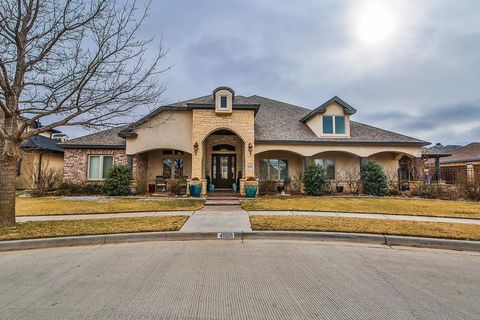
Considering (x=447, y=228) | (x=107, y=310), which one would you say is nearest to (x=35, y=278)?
(x=107, y=310)

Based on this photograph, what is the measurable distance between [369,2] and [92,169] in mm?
18161

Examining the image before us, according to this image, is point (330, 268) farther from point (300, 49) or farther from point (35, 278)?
point (300, 49)

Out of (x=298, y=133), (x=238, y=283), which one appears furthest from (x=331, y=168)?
(x=238, y=283)

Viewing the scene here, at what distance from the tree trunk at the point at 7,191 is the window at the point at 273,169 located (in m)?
13.6

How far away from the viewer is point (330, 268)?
4375 millimetres

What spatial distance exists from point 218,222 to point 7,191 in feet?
19.6

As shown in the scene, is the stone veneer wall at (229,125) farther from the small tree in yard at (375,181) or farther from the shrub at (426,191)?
the shrub at (426,191)

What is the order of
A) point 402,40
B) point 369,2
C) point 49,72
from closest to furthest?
point 49,72 < point 369,2 < point 402,40

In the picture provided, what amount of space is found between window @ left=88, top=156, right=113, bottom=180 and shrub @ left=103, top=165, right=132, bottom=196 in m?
2.12

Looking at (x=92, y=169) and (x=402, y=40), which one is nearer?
(x=402, y=40)

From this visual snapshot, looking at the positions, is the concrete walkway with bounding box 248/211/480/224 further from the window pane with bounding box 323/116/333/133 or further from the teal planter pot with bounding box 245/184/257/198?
the window pane with bounding box 323/116/333/133

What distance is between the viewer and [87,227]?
7.03 meters

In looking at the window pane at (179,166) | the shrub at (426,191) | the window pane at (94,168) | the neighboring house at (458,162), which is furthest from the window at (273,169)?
the neighboring house at (458,162)

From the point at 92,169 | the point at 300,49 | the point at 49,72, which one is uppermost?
the point at 300,49
